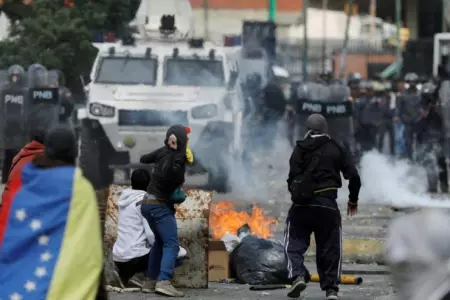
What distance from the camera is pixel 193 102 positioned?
2062 centimetres

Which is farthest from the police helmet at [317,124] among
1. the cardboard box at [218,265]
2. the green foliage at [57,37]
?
the green foliage at [57,37]

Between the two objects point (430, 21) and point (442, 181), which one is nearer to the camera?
point (442, 181)

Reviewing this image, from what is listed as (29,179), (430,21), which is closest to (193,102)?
(29,179)

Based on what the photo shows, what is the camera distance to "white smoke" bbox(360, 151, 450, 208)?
1905 cm

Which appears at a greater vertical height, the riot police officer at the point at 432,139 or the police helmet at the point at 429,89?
the police helmet at the point at 429,89

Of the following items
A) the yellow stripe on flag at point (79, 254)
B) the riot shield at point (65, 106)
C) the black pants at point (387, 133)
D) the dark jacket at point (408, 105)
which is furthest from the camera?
the black pants at point (387, 133)

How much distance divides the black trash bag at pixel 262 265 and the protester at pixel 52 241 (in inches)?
224

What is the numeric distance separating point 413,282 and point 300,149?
5.69m

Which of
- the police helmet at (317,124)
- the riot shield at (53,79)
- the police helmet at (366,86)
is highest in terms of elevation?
the police helmet at (317,124)

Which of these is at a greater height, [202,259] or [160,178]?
[160,178]

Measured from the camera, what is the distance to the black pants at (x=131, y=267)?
11.4 meters

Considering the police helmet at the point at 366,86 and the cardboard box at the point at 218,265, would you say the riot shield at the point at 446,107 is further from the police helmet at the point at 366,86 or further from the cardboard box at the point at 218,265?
the cardboard box at the point at 218,265

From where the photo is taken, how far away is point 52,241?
6078 millimetres

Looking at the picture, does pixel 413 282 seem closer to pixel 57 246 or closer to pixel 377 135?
pixel 57 246
